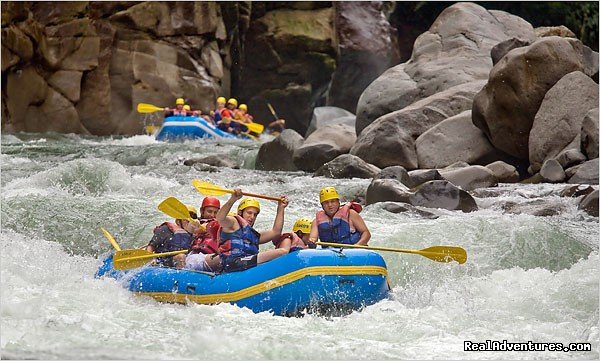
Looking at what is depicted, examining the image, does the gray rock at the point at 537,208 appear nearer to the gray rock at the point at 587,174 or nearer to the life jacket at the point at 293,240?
the gray rock at the point at 587,174

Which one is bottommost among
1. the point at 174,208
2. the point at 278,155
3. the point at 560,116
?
the point at 278,155

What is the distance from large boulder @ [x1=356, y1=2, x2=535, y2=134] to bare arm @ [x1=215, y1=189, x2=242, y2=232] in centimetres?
793

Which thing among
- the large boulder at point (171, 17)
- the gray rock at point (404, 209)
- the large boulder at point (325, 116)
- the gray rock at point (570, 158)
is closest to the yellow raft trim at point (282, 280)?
the gray rock at point (404, 209)

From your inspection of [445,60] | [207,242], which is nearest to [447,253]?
[207,242]

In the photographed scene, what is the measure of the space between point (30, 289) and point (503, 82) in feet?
25.2

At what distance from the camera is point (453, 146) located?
1264 centimetres

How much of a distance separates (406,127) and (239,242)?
6784 millimetres

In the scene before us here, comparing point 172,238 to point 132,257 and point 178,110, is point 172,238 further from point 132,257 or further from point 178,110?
point 178,110

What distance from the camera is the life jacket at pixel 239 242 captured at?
6559 mm

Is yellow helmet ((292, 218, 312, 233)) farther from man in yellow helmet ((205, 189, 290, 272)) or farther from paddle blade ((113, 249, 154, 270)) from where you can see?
paddle blade ((113, 249, 154, 270))

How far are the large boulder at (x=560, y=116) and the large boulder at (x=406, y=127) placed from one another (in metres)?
1.73

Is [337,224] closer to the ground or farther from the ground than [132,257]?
farther from the ground

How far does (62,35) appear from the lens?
60.2ft

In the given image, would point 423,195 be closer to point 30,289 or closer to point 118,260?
point 118,260
